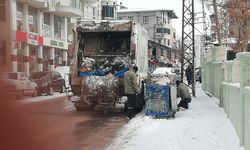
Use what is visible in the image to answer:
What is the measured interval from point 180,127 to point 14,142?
10.1m

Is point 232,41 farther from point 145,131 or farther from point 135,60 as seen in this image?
point 145,131

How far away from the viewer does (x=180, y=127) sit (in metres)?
11.2

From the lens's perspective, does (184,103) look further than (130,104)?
Yes

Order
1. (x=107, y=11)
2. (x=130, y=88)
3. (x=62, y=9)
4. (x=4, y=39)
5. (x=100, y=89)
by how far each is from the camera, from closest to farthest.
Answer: (x=4, y=39) → (x=62, y=9) → (x=130, y=88) → (x=100, y=89) → (x=107, y=11)

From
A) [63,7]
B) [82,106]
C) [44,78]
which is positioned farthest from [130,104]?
[44,78]

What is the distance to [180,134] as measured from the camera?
1009cm

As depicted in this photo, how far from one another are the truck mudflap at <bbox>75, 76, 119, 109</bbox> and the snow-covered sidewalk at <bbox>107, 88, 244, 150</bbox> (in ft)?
5.01

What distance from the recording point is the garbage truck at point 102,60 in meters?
14.9

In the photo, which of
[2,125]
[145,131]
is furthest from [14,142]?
[145,131]

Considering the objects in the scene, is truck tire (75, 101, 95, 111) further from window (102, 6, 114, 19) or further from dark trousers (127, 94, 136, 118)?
window (102, 6, 114, 19)

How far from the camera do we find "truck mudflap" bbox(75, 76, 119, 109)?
582 inches

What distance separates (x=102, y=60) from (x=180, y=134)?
658 cm

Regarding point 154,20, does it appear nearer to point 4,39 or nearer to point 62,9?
point 62,9

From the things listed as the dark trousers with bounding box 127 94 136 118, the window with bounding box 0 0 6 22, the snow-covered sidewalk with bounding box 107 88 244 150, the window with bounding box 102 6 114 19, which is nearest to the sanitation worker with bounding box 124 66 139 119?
the dark trousers with bounding box 127 94 136 118
